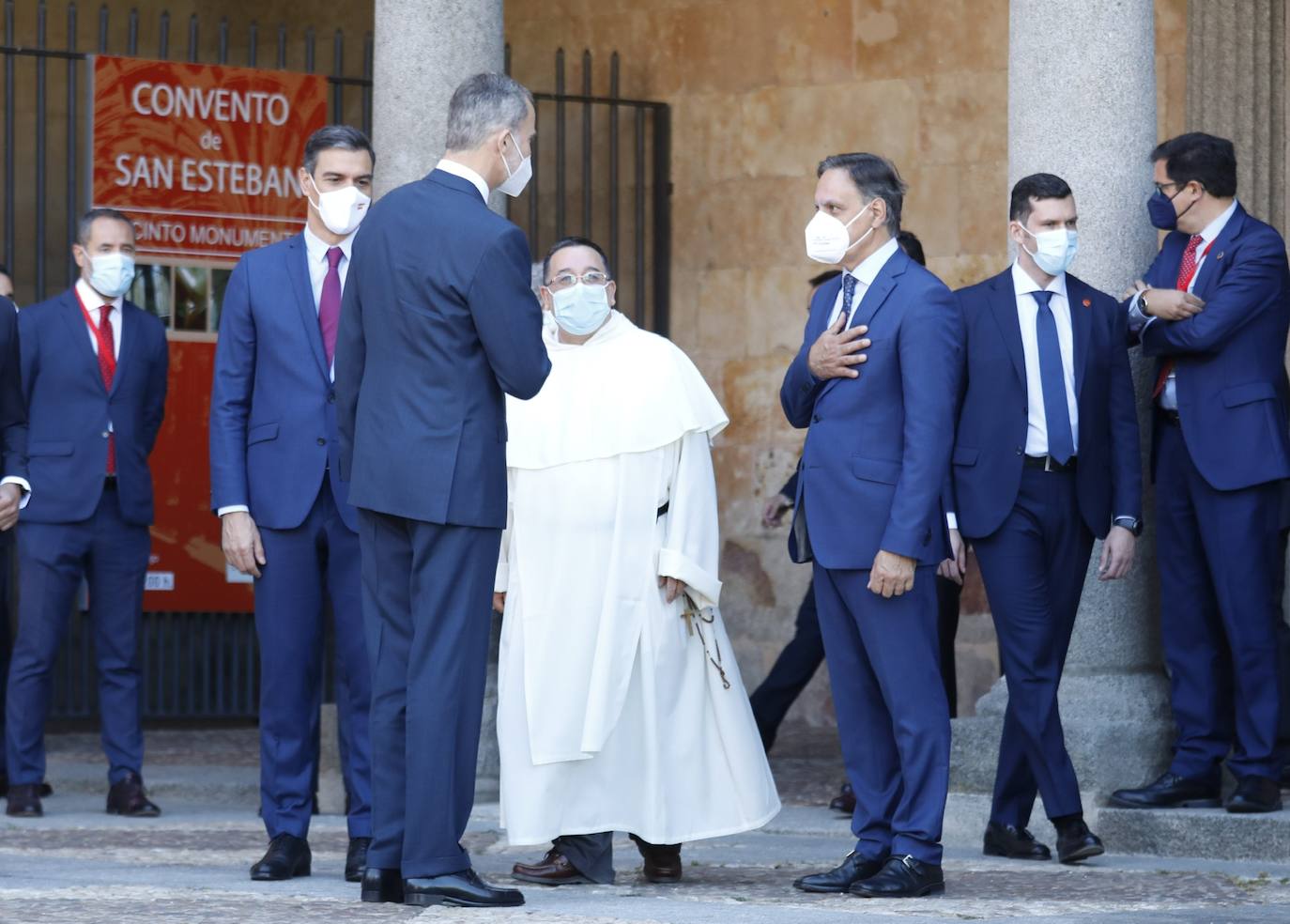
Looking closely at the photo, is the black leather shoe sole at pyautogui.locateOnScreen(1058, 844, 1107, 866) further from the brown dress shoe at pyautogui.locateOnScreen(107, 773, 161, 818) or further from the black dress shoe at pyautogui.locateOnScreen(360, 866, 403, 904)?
the brown dress shoe at pyautogui.locateOnScreen(107, 773, 161, 818)

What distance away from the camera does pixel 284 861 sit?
593 centimetres

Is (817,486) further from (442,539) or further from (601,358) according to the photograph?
(442,539)

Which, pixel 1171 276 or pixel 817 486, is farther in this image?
pixel 1171 276

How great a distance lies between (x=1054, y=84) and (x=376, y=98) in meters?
2.43

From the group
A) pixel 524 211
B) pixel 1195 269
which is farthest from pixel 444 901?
pixel 524 211

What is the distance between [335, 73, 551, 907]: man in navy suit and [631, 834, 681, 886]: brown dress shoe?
38.5 inches

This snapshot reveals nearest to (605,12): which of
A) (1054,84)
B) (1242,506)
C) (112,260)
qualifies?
(112,260)

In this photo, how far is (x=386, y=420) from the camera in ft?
17.0

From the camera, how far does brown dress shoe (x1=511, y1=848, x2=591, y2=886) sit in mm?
5953

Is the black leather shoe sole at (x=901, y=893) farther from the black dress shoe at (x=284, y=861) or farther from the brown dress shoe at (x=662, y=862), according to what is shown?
the black dress shoe at (x=284, y=861)

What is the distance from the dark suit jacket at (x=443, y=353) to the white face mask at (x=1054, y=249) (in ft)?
6.22

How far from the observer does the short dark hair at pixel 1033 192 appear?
660 centimetres

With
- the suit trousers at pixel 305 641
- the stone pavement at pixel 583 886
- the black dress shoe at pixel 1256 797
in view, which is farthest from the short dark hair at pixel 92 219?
the black dress shoe at pixel 1256 797

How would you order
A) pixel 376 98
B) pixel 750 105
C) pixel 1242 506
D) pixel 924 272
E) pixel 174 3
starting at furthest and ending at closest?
1. pixel 174 3
2. pixel 750 105
3. pixel 376 98
4. pixel 1242 506
5. pixel 924 272
